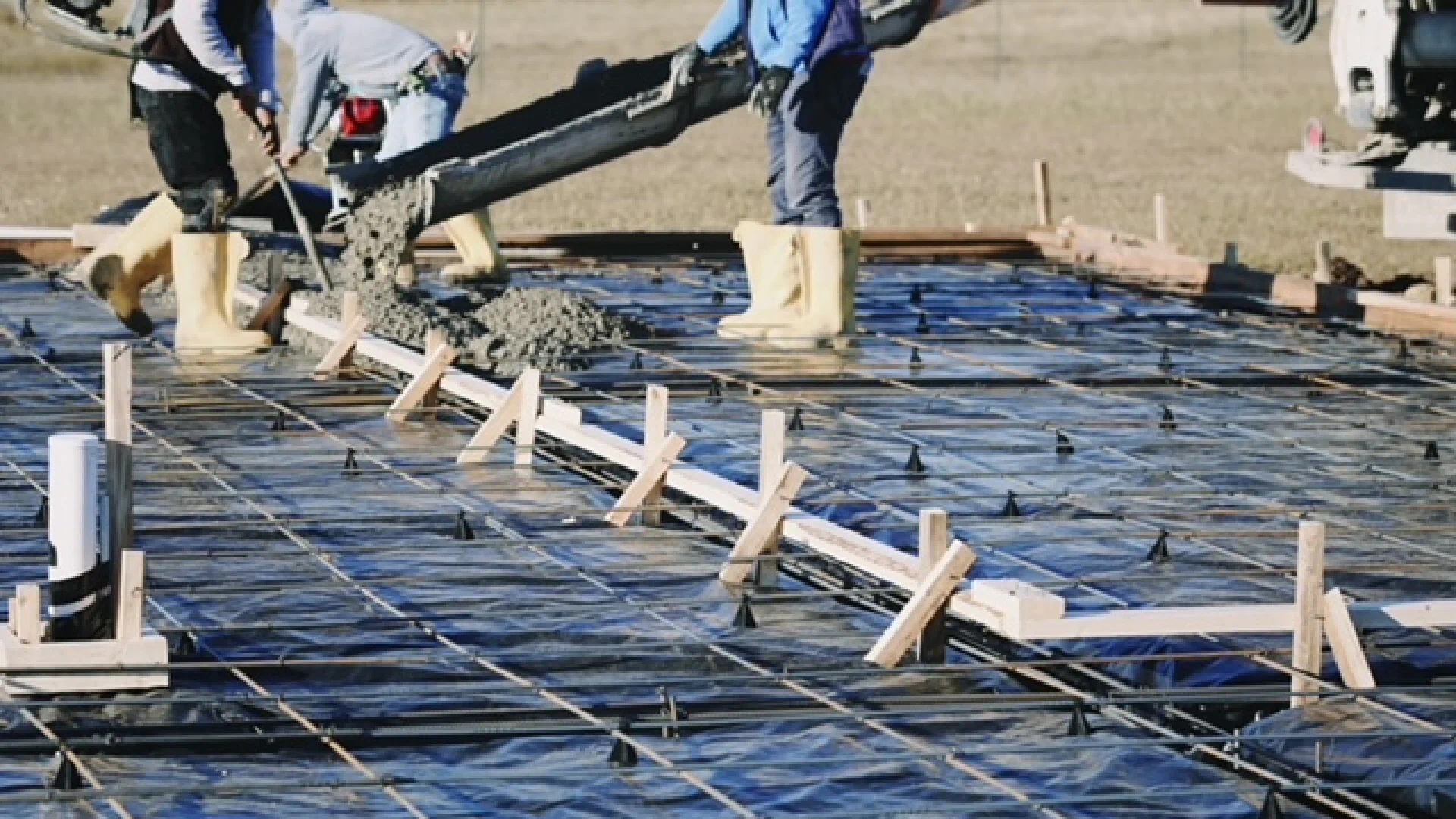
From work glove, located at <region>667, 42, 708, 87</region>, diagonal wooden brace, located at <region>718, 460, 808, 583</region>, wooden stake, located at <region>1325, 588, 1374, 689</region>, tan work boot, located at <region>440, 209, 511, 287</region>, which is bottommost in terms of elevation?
wooden stake, located at <region>1325, 588, 1374, 689</region>

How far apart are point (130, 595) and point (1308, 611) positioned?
2.42 meters

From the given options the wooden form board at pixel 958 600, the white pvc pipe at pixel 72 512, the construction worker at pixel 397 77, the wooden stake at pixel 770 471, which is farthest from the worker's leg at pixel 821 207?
the white pvc pipe at pixel 72 512

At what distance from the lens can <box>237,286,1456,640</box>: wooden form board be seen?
601 cm

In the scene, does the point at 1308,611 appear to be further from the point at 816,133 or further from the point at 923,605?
the point at 816,133

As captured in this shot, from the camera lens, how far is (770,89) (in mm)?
11438

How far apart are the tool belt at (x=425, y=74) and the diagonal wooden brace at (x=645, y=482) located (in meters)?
5.98

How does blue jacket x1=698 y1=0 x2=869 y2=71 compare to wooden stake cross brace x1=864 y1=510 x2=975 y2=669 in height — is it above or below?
above

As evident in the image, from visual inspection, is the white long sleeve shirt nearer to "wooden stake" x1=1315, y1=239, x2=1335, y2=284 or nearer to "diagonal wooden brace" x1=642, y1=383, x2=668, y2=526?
"diagonal wooden brace" x1=642, y1=383, x2=668, y2=526

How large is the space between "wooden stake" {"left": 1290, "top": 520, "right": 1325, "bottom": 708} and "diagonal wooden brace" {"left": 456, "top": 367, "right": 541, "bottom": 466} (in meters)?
3.16

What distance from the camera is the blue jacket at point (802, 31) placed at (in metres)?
11.3

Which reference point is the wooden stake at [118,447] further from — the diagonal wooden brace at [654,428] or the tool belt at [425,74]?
the tool belt at [425,74]

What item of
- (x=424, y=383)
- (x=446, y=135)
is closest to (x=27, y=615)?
(x=424, y=383)

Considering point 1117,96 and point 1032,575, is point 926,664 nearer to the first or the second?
point 1032,575

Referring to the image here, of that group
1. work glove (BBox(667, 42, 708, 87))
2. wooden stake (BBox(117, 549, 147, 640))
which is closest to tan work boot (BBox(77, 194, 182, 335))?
work glove (BBox(667, 42, 708, 87))
